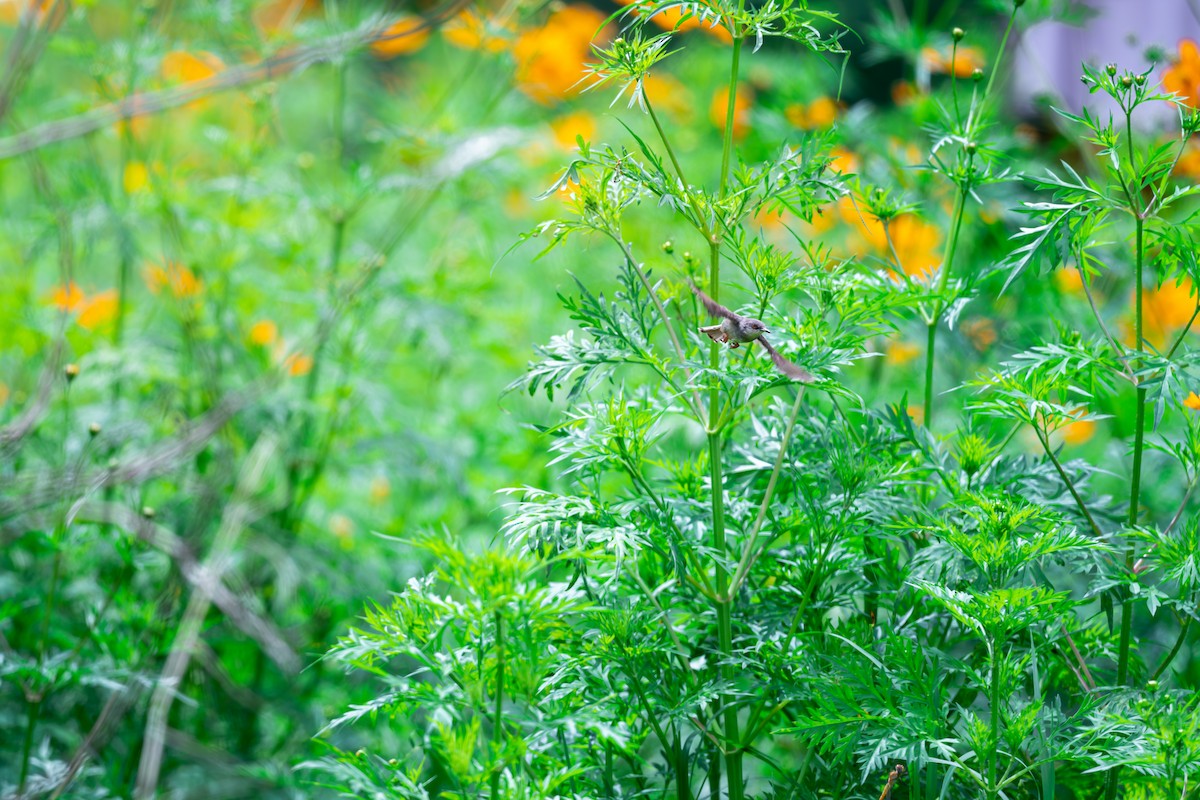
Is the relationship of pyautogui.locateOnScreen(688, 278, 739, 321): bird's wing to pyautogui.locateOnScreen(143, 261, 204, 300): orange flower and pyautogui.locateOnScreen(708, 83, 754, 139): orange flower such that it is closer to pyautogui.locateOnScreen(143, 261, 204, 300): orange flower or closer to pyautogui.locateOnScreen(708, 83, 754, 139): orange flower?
pyautogui.locateOnScreen(143, 261, 204, 300): orange flower

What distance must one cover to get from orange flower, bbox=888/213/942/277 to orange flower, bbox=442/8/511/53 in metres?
0.80

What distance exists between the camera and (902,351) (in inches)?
79.1

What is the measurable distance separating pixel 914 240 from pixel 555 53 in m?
1.11

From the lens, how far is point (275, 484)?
5.91 ft

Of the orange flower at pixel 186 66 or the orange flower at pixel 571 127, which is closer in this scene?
the orange flower at pixel 186 66

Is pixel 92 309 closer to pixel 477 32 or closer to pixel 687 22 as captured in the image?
pixel 477 32

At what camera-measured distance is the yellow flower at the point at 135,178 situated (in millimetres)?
1735

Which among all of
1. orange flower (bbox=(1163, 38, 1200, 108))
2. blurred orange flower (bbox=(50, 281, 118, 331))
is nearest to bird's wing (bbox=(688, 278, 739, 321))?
orange flower (bbox=(1163, 38, 1200, 108))

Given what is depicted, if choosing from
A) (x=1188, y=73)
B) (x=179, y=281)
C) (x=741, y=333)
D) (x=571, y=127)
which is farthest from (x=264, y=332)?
(x=1188, y=73)

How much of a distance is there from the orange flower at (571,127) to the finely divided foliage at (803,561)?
1.84 metres

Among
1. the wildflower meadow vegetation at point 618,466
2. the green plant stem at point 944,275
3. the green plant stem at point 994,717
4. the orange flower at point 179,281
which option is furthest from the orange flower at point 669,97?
the green plant stem at point 994,717

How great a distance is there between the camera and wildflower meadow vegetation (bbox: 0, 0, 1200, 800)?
84 cm

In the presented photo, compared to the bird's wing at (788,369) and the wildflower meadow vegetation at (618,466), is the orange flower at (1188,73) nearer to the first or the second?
the wildflower meadow vegetation at (618,466)

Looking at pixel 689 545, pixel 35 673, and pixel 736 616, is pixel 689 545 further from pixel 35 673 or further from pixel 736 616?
pixel 35 673
